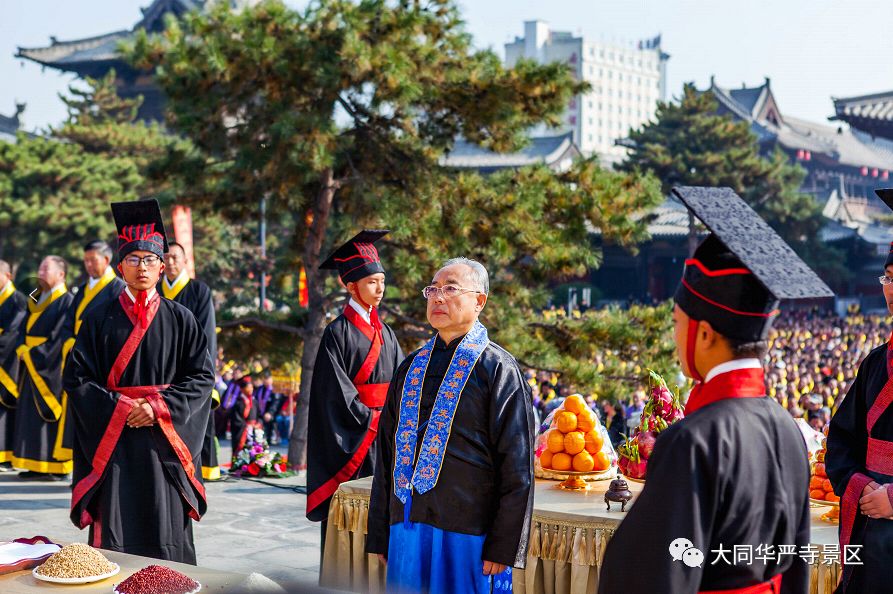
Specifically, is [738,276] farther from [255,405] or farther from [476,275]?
[255,405]

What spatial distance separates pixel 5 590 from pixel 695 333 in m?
2.12

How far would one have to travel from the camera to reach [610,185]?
911cm

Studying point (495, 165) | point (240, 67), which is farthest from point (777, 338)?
point (240, 67)

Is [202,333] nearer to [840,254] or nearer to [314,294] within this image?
[314,294]

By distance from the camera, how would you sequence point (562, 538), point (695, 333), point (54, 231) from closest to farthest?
point (695, 333) → point (562, 538) → point (54, 231)

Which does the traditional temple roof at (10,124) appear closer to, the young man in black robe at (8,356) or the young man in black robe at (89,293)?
the young man in black robe at (8,356)

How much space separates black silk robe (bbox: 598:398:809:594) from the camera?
2189 millimetres

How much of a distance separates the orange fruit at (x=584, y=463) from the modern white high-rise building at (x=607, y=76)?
78127mm

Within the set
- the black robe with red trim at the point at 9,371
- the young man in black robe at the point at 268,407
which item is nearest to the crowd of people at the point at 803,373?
the young man in black robe at the point at 268,407

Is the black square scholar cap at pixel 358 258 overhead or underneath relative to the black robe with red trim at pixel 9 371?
overhead

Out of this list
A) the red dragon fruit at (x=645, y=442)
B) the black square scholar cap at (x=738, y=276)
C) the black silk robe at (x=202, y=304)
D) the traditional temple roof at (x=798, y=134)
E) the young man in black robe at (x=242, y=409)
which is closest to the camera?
the black square scholar cap at (x=738, y=276)

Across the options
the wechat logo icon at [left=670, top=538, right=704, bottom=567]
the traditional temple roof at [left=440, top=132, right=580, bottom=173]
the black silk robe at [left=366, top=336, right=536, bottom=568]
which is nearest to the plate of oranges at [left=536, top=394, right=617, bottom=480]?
the black silk robe at [left=366, top=336, right=536, bottom=568]

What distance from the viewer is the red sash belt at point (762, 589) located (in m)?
2.33

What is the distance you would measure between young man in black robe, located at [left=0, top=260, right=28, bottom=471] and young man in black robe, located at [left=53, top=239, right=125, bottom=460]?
79 centimetres
